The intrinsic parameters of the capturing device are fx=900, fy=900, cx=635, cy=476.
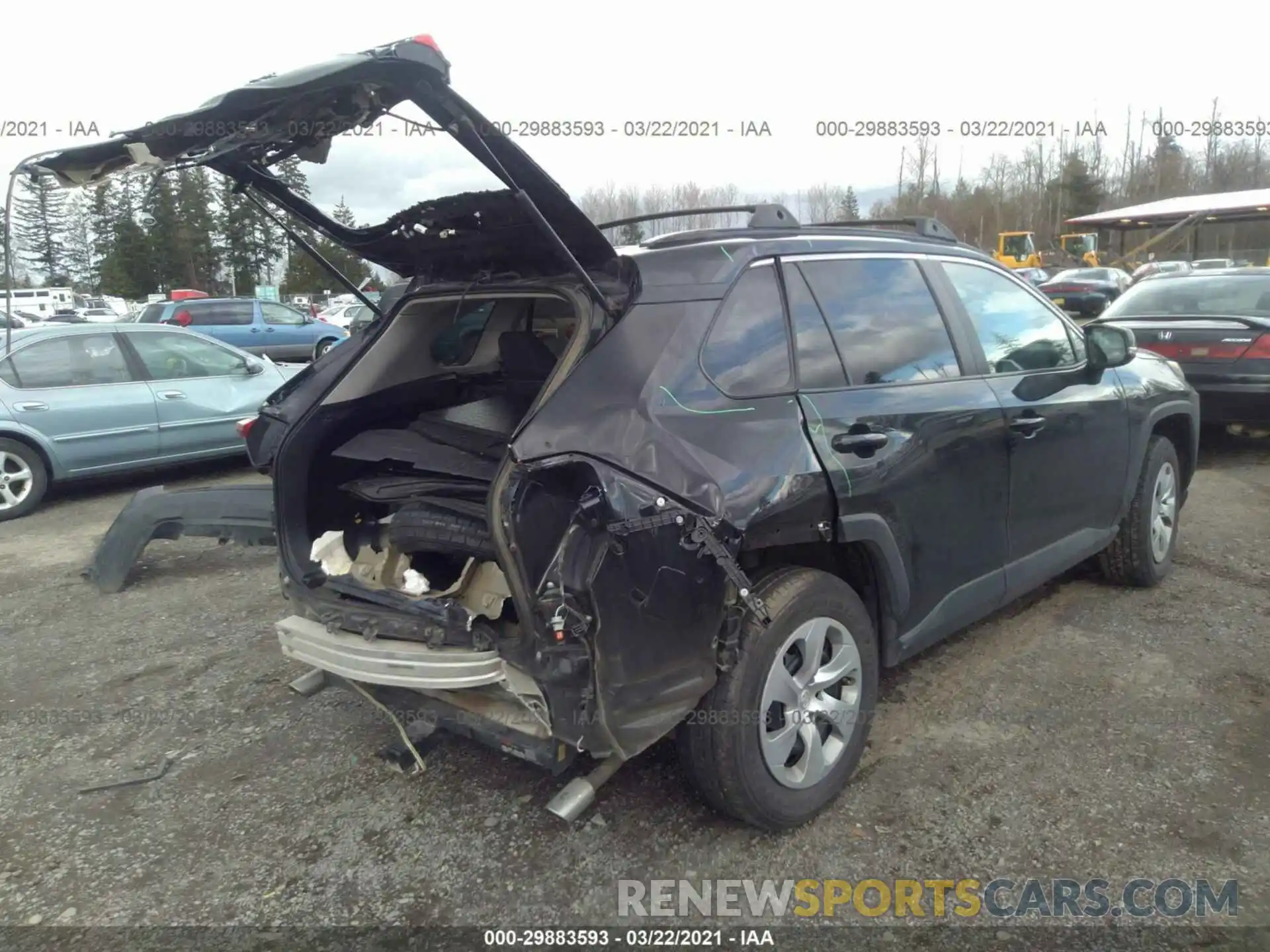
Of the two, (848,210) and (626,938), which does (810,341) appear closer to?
(626,938)

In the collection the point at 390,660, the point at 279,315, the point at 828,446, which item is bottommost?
the point at 390,660

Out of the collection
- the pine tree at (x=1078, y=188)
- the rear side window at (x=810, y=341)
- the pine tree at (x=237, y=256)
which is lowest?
the rear side window at (x=810, y=341)

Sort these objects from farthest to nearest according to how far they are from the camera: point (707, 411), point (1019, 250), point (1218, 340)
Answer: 1. point (1019, 250)
2. point (1218, 340)
3. point (707, 411)

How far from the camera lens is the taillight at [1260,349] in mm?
7480

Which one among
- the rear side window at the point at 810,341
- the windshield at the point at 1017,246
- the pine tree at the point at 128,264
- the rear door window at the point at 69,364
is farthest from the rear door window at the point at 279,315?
the windshield at the point at 1017,246

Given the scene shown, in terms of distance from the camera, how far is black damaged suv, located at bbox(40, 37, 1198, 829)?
2430mm

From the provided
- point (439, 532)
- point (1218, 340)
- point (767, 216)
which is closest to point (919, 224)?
point (767, 216)

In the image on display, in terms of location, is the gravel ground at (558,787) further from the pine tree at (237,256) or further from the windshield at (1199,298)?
the pine tree at (237,256)

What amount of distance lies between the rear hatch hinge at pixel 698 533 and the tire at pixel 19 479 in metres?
7.02

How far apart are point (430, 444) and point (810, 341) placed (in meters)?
1.43

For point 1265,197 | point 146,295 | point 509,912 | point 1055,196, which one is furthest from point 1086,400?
point 1055,196

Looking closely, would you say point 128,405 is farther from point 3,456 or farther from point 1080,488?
point 1080,488

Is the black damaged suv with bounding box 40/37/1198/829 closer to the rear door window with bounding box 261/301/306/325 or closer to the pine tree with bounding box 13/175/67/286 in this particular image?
the rear door window with bounding box 261/301/306/325

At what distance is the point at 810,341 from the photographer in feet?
10.0
